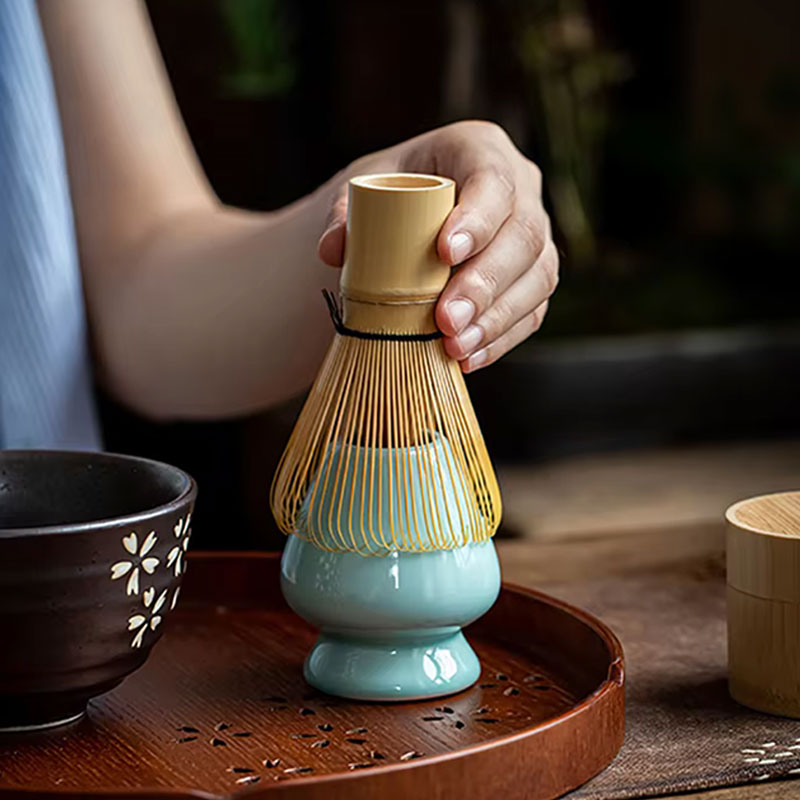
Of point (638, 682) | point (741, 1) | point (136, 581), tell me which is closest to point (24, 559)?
point (136, 581)

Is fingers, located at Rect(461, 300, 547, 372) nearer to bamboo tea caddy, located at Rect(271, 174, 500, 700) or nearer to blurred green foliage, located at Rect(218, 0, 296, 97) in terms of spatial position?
bamboo tea caddy, located at Rect(271, 174, 500, 700)

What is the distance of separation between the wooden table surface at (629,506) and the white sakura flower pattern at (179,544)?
0.83 feet

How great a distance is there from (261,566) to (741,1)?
5.22 feet

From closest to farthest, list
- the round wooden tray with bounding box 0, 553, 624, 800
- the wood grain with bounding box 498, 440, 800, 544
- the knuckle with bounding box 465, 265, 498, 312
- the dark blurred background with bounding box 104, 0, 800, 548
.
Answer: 1. the round wooden tray with bounding box 0, 553, 624, 800
2. the knuckle with bounding box 465, 265, 498, 312
3. the wood grain with bounding box 498, 440, 800, 544
4. the dark blurred background with bounding box 104, 0, 800, 548

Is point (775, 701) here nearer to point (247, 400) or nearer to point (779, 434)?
point (247, 400)

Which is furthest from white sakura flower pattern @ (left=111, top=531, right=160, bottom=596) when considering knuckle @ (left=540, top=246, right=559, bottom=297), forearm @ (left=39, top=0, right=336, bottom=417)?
forearm @ (left=39, top=0, right=336, bottom=417)

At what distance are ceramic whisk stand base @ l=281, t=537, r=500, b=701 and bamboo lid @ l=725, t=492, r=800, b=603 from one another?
91mm

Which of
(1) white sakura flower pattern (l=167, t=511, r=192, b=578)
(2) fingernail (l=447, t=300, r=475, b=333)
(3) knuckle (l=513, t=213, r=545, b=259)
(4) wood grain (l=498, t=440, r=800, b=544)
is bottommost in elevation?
(4) wood grain (l=498, t=440, r=800, b=544)

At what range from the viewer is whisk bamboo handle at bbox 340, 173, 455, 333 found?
490 mm

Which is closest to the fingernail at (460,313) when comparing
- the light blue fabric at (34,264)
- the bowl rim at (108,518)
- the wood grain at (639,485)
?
the bowl rim at (108,518)

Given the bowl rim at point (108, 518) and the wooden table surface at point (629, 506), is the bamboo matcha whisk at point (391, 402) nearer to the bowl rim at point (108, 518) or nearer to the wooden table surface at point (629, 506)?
the bowl rim at point (108, 518)

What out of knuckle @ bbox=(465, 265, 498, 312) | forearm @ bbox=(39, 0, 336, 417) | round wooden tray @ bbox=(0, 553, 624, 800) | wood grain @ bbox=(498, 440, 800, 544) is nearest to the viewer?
round wooden tray @ bbox=(0, 553, 624, 800)

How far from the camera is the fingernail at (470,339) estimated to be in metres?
0.51

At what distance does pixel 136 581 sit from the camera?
1.48 ft
